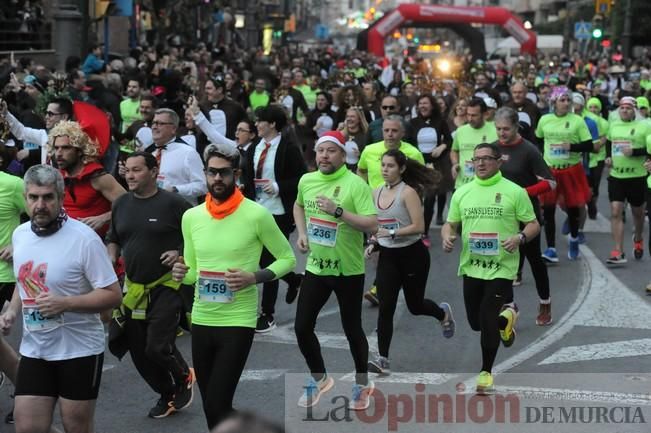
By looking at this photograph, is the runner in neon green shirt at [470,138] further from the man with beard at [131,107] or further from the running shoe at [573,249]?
the man with beard at [131,107]

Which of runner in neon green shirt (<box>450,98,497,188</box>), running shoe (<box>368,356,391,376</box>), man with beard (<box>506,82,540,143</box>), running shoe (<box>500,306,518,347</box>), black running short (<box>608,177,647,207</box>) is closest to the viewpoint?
running shoe (<box>500,306,518,347</box>)

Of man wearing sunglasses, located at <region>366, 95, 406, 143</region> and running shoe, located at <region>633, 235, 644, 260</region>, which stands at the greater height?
man wearing sunglasses, located at <region>366, 95, 406, 143</region>

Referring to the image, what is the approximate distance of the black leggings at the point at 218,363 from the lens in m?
6.35

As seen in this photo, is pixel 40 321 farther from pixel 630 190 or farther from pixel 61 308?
pixel 630 190

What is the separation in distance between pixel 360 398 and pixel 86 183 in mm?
2396


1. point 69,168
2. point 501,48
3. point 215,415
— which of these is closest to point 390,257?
point 69,168

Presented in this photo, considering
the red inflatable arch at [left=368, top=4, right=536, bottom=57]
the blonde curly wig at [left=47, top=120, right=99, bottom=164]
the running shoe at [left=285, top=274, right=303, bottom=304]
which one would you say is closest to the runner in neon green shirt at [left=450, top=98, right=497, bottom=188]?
the running shoe at [left=285, top=274, right=303, bottom=304]

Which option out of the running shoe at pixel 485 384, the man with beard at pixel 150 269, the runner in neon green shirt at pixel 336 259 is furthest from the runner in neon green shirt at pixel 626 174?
the man with beard at pixel 150 269

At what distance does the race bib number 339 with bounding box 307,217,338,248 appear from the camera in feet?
26.4

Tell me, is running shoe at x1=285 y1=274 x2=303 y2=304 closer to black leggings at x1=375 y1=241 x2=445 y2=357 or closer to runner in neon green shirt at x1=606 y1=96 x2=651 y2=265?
black leggings at x1=375 y1=241 x2=445 y2=357

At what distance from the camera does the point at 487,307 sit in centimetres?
837

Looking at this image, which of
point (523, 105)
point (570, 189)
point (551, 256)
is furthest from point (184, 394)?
point (523, 105)

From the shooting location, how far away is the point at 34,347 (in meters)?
5.96

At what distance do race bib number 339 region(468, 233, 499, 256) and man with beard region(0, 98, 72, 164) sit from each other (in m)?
3.57
